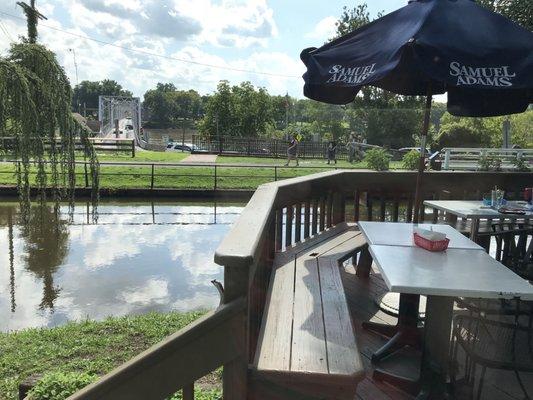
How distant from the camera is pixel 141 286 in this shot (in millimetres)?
6820

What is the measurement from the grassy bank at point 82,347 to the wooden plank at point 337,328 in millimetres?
1243

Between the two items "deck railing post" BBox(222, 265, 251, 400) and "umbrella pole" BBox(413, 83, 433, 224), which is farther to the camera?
"umbrella pole" BBox(413, 83, 433, 224)

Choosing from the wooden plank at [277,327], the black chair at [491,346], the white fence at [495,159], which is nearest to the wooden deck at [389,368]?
the black chair at [491,346]

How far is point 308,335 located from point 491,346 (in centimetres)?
83

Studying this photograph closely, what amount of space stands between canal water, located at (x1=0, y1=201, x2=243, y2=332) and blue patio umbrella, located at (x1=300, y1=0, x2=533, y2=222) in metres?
3.93

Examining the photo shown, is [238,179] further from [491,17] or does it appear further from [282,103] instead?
[282,103]

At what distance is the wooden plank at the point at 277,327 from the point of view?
6.03 ft

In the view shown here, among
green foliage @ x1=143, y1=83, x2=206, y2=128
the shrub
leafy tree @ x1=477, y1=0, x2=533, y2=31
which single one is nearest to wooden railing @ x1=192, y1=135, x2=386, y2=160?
the shrub

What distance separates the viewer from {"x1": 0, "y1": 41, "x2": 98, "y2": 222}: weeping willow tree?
399 cm


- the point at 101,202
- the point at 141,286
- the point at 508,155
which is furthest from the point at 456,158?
the point at 141,286

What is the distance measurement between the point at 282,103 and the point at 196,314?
57.0m

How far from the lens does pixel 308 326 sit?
7.23ft

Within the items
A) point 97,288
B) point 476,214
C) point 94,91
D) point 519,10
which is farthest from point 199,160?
point 94,91

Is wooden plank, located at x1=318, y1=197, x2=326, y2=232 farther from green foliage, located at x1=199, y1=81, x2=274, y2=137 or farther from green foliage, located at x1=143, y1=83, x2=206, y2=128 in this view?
green foliage, located at x1=143, y1=83, x2=206, y2=128
